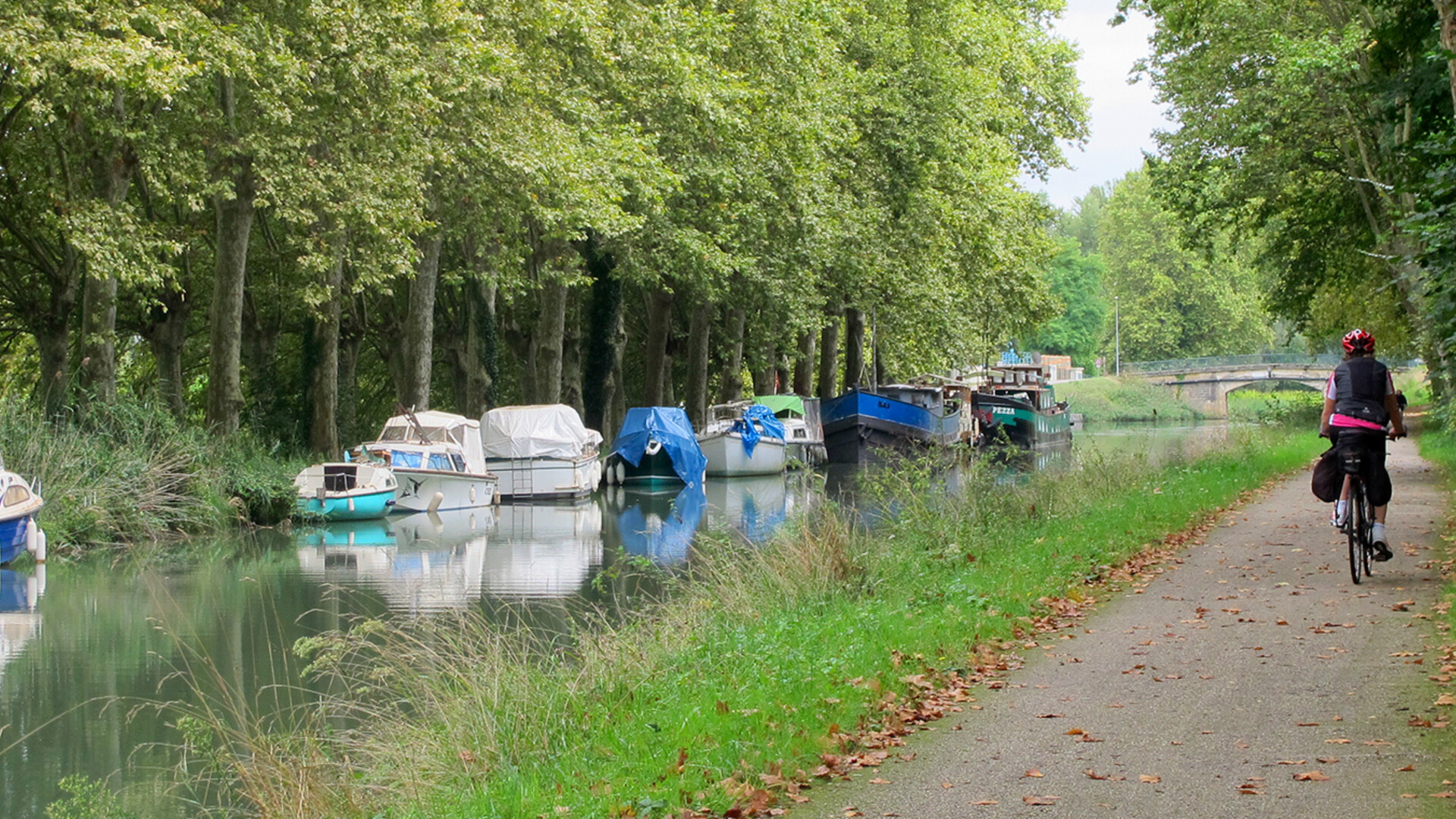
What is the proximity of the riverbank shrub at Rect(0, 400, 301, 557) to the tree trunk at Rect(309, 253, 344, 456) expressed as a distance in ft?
12.0

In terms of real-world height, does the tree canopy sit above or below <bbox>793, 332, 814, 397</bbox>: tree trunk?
above

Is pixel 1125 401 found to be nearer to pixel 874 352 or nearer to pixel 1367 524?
pixel 874 352

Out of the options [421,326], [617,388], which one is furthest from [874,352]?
[421,326]

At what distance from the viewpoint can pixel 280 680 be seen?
11.8m

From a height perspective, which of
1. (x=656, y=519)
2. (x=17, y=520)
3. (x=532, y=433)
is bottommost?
(x=656, y=519)

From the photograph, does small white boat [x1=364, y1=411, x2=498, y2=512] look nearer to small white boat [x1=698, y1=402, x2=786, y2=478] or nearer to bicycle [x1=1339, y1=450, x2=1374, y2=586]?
small white boat [x1=698, y1=402, x2=786, y2=478]

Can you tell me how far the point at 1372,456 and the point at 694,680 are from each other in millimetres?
5538

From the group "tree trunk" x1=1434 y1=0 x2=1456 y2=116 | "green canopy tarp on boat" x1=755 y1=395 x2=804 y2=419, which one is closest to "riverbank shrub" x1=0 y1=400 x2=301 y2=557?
"tree trunk" x1=1434 y1=0 x2=1456 y2=116

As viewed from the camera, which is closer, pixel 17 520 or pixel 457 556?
pixel 17 520

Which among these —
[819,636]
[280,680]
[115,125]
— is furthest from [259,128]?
[819,636]

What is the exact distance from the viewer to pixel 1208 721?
22.9 ft

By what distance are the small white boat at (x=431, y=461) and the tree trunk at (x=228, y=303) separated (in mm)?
3895

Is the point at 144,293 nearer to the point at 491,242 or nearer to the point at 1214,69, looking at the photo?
the point at 491,242

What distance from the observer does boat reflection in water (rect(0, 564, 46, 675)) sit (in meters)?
13.7
